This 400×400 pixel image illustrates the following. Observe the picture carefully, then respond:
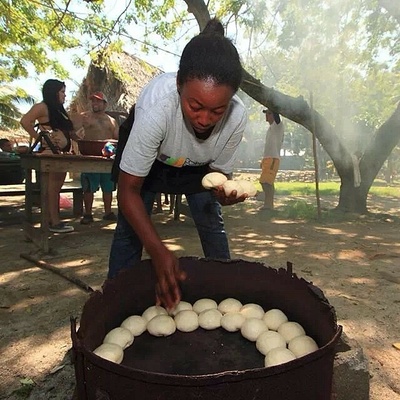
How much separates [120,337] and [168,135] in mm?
872

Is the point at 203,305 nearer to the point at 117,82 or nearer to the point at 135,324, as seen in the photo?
the point at 135,324

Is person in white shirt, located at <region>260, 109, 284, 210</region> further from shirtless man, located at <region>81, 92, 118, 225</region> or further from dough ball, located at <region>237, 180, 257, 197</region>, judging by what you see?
dough ball, located at <region>237, 180, 257, 197</region>

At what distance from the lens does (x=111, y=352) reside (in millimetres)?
1436

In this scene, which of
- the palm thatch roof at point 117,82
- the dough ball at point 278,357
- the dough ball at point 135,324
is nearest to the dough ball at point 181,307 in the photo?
the dough ball at point 135,324

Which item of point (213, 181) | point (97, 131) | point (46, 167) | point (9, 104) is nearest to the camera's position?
point (213, 181)

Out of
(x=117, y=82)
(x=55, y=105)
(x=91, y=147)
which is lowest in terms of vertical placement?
(x=91, y=147)

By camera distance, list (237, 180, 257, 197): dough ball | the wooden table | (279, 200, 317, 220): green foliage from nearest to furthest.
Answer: (237, 180, 257, 197): dough ball
the wooden table
(279, 200, 317, 220): green foliage

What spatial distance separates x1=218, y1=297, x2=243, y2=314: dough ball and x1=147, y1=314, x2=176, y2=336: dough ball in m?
0.27

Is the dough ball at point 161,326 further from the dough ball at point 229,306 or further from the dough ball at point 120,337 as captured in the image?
the dough ball at point 229,306

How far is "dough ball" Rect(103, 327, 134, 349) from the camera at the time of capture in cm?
156

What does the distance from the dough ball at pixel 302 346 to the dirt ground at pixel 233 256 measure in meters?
0.52

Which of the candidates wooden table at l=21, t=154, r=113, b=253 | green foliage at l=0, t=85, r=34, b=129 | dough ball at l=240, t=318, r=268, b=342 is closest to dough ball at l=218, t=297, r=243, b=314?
dough ball at l=240, t=318, r=268, b=342

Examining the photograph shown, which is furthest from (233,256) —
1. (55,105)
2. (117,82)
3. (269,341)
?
(117,82)

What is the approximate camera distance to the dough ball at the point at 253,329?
1.64 metres
